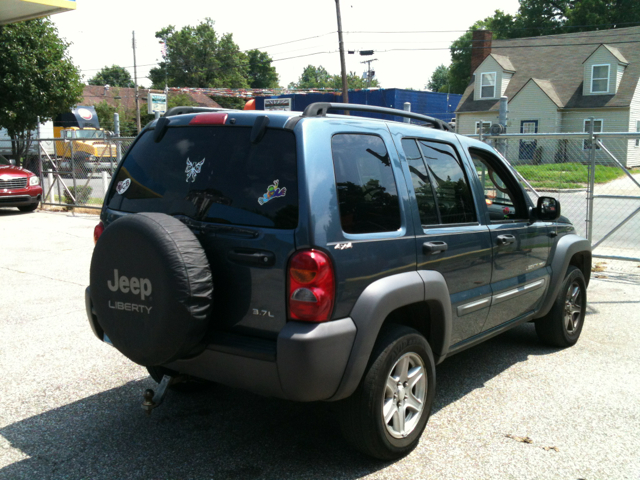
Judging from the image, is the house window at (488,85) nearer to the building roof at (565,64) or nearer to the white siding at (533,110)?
Result: the building roof at (565,64)

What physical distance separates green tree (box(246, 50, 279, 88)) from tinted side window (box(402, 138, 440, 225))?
9110cm

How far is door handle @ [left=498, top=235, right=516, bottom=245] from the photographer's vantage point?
4479 mm

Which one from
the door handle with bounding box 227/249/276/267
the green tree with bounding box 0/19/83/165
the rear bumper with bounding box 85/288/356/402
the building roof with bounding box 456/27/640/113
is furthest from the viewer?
the building roof with bounding box 456/27/640/113

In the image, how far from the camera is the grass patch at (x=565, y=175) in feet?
37.5

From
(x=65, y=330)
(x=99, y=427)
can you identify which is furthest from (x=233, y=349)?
(x=65, y=330)

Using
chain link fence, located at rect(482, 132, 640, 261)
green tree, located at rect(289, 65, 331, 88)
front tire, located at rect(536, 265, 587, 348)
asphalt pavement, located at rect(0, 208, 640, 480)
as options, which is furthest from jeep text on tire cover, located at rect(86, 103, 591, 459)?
green tree, located at rect(289, 65, 331, 88)

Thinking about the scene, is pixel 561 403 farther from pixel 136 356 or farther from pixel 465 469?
pixel 136 356

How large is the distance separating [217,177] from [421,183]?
52.6 inches

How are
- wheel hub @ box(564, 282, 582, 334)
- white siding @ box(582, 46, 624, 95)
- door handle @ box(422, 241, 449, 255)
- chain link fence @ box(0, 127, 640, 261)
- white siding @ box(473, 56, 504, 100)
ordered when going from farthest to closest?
white siding @ box(473, 56, 504, 100), white siding @ box(582, 46, 624, 95), chain link fence @ box(0, 127, 640, 261), wheel hub @ box(564, 282, 582, 334), door handle @ box(422, 241, 449, 255)

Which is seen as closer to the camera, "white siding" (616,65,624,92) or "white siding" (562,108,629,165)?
"white siding" (562,108,629,165)

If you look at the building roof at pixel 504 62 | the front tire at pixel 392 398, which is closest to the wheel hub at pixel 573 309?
the front tire at pixel 392 398

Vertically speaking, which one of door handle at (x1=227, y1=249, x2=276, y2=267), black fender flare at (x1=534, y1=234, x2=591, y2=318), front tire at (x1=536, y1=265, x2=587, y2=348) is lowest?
front tire at (x1=536, y1=265, x2=587, y2=348)

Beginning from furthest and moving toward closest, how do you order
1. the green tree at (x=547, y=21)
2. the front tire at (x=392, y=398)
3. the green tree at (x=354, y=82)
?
the green tree at (x=354, y=82), the green tree at (x=547, y=21), the front tire at (x=392, y=398)

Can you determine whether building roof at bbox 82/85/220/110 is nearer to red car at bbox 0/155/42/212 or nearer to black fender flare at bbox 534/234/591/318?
red car at bbox 0/155/42/212
